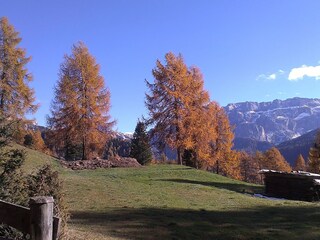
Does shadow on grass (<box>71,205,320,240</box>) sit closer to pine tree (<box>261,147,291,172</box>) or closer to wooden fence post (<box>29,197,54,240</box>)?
wooden fence post (<box>29,197,54,240</box>)

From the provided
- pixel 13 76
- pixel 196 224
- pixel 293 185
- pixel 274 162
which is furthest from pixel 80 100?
pixel 274 162

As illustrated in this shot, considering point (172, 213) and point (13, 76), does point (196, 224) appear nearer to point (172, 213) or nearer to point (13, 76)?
point (172, 213)

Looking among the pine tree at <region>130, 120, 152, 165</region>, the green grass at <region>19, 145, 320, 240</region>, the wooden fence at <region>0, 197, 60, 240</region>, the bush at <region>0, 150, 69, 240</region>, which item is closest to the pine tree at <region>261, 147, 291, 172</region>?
the pine tree at <region>130, 120, 152, 165</region>

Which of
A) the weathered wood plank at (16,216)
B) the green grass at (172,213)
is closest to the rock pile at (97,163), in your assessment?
the green grass at (172,213)

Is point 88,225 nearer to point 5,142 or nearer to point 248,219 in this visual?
point 5,142

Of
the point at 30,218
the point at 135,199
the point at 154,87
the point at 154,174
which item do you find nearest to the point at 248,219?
the point at 135,199

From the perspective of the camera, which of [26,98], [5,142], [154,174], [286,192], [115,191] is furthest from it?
[26,98]

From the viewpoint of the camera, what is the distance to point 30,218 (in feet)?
15.0

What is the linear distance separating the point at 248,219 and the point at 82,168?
53.9 ft

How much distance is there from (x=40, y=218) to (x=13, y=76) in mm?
31406

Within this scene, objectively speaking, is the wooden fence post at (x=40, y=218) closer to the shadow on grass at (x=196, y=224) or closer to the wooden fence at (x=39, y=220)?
the wooden fence at (x=39, y=220)

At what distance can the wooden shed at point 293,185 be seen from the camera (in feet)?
77.8

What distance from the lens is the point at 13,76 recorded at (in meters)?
33.3

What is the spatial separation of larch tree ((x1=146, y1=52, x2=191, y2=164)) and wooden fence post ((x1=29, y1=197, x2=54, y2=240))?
30.3 meters
